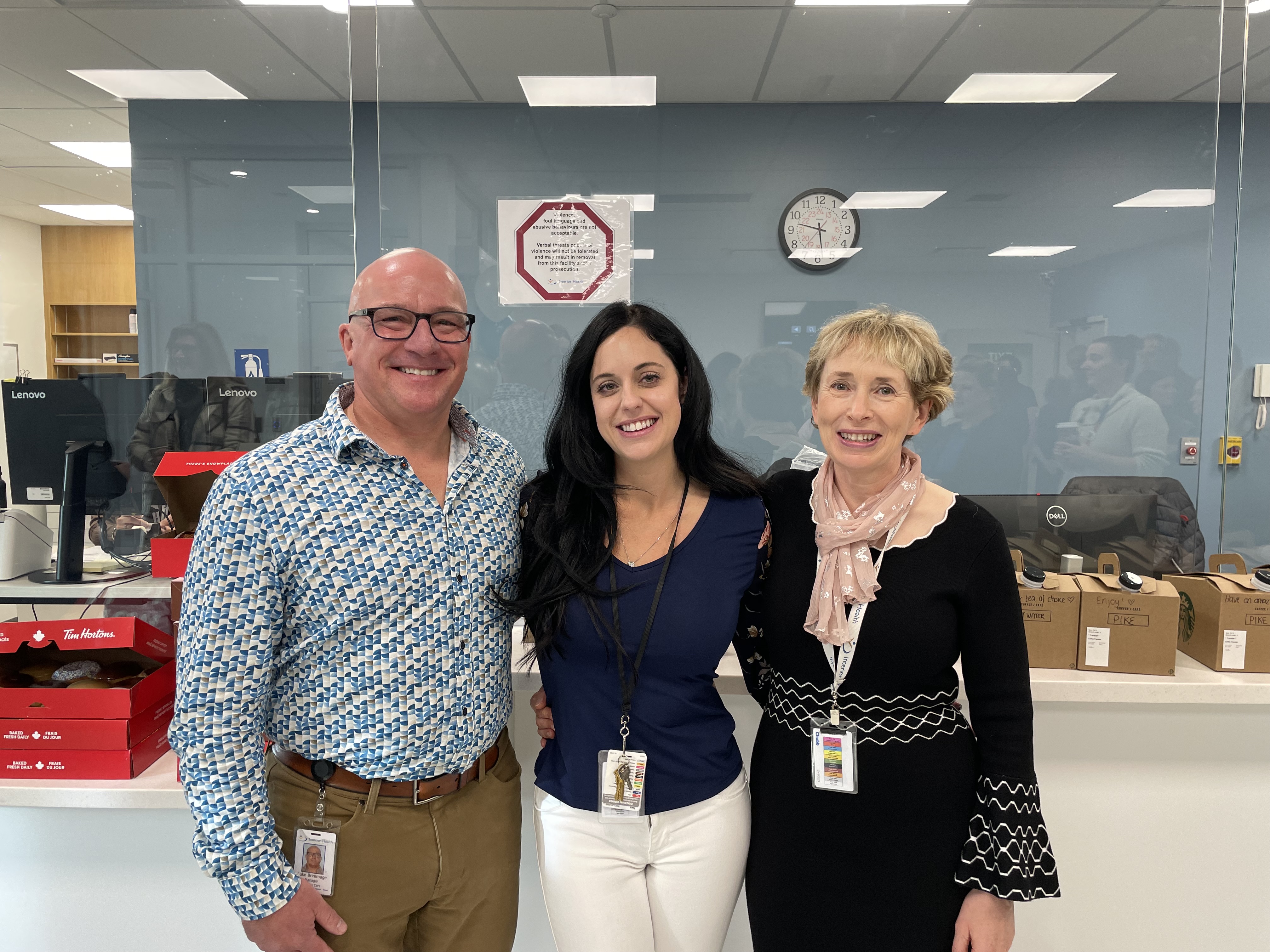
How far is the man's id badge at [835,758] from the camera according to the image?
1199mm

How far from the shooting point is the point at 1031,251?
120 inches

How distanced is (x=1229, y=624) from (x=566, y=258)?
2.40 m

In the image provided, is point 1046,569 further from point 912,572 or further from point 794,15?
point 794,15

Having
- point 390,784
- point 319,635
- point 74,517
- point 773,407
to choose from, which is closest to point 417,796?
point 390,784

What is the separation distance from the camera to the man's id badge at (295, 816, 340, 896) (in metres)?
1.20

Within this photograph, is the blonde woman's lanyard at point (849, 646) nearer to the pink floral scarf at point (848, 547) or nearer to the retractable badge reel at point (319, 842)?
the pink floral scarf at point (848, 547)

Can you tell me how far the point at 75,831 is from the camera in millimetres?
1715

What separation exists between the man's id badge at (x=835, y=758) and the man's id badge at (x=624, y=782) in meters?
0.29

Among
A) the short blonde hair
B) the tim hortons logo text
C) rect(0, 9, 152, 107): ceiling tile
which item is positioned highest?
rect(0, 9, 152, 107): ceiling tile

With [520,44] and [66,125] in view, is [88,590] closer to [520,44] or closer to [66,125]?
[520,44]

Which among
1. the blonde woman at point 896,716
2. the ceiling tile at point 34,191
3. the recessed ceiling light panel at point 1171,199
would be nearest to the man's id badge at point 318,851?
the blonde woman at point 896,716

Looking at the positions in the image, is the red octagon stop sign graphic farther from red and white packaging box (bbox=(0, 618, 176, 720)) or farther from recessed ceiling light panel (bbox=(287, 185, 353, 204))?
red and white packaging box (bbox=(0, 618, 176, 720))

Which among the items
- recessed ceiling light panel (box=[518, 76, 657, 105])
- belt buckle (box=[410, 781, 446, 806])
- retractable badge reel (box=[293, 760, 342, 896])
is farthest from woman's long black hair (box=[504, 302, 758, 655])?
recessed ceiling light panel (box=[518, 76, 657, 105])

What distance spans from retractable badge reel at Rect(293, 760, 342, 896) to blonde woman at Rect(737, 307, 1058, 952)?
0.72 m
